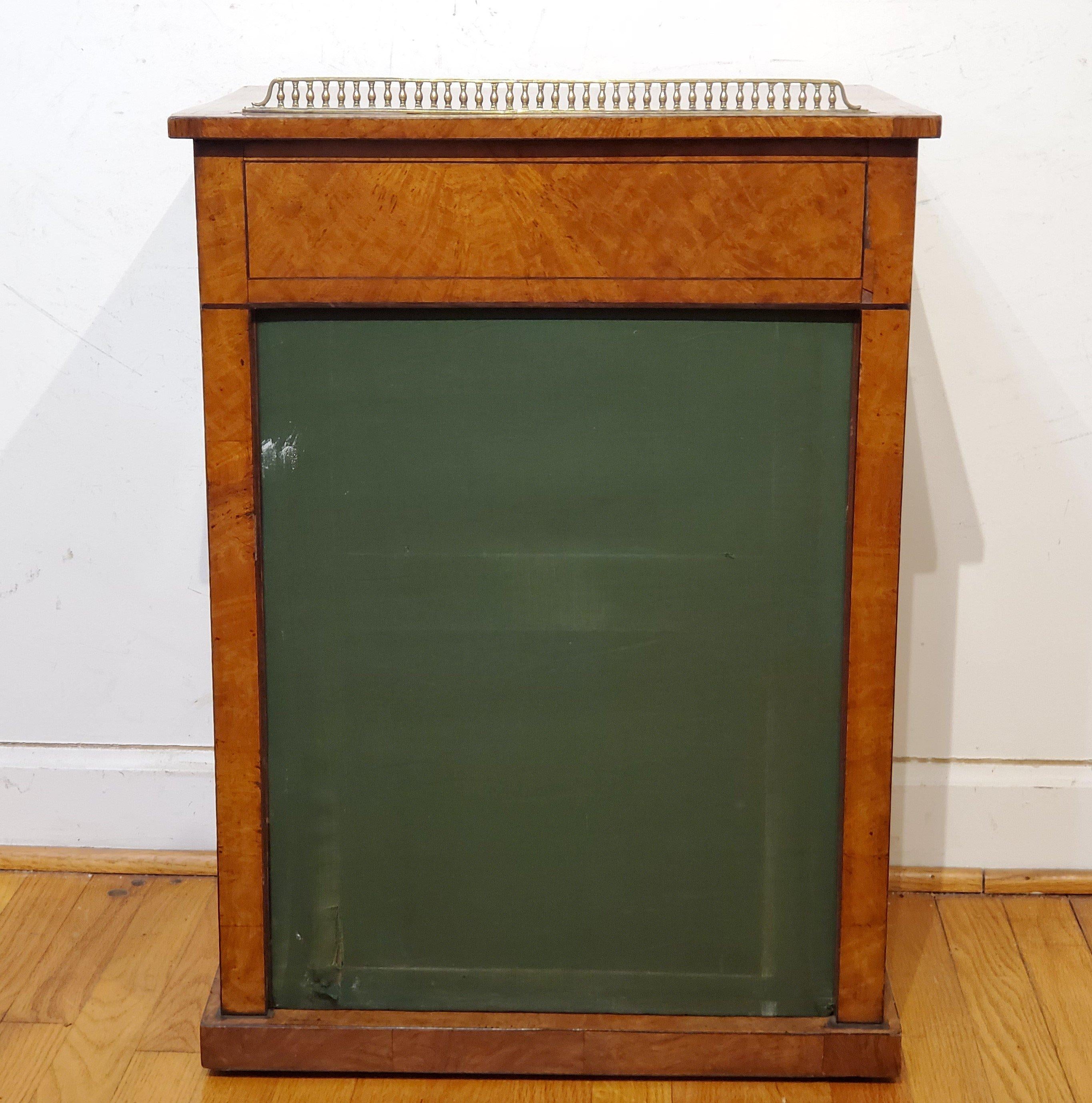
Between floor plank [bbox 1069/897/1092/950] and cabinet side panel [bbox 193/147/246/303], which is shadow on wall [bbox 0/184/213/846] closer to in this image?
cabinet side panel [bbox 193/147/246/303]

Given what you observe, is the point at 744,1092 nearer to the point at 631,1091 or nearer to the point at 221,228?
the point at 631,1091

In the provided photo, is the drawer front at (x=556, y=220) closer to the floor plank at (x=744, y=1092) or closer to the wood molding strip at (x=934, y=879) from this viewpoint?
the floor plank at (x=744, y=1092)

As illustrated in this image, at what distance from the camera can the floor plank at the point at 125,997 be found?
1451mm

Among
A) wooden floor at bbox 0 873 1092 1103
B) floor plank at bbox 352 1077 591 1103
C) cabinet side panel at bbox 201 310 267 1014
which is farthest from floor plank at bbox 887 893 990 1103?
cabinet side panel at bbox 201 310 267 1014

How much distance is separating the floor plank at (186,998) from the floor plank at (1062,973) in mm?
963

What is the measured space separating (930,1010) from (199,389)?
118 centimetres

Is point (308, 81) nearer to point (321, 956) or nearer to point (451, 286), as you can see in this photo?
point (451, 286)

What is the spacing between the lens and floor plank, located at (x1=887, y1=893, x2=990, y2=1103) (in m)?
1.45

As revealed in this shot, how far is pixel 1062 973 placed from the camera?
165 centimetres

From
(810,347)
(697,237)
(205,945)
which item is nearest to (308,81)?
(697,237)

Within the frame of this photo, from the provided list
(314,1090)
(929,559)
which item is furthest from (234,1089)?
(929,559)

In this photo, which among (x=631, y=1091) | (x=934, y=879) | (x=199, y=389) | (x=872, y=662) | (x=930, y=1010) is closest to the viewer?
(x=872, y=662)

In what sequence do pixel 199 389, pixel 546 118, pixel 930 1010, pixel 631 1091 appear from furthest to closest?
pixel 199 389, pixel 930 1010, pixel 631 1091, pixel 546 118

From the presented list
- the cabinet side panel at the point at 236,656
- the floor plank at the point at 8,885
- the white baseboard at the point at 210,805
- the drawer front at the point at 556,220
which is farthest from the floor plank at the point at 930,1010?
the floor plank at the point at 8,885
